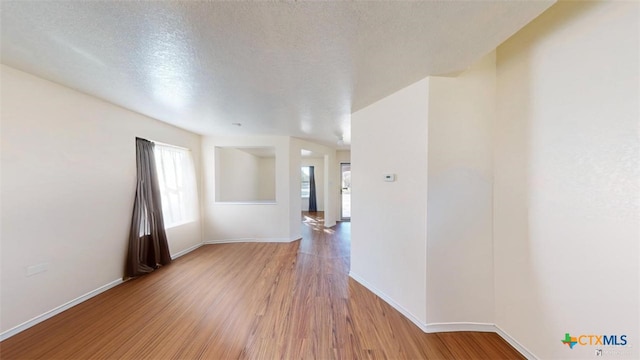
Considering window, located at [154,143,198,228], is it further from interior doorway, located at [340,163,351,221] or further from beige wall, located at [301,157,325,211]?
beige wall, located at [301,157,325,211]

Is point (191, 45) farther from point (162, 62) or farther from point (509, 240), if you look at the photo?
point (509, 240)

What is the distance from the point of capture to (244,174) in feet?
20.2

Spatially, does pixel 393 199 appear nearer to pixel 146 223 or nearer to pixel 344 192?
pixel 146 223

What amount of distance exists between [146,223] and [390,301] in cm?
345

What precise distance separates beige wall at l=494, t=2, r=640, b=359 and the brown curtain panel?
411cm

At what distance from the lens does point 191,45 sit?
132cm

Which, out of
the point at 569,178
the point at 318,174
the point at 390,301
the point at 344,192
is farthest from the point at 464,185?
the point at 318,174

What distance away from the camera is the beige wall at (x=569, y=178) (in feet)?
3.41

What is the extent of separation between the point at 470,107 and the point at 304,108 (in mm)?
1749

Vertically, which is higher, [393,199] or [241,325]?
[393,199]

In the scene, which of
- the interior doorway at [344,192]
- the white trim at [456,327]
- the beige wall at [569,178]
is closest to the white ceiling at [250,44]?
the beige wall at [569,178]

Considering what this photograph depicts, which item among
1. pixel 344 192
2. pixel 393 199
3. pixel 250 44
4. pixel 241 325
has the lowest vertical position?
pixel 241 325

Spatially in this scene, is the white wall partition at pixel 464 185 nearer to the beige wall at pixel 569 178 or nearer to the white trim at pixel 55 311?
the beige wall at pixel 569 178

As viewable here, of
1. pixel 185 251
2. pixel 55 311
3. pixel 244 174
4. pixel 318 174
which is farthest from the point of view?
pixel 318 174
